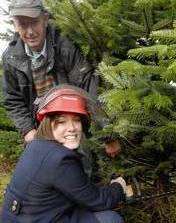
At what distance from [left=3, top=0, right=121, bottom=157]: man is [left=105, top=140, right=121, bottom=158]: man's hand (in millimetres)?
422

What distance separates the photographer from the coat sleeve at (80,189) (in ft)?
10.7

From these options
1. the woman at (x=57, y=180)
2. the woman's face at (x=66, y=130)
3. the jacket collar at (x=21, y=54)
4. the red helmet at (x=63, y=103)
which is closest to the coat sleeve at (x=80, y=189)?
the woman at (x=57, y=180)

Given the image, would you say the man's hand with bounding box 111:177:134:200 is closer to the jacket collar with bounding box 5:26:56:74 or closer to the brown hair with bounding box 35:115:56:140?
the brown hair with bounding box 35:115:56:140

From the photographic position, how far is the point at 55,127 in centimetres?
347

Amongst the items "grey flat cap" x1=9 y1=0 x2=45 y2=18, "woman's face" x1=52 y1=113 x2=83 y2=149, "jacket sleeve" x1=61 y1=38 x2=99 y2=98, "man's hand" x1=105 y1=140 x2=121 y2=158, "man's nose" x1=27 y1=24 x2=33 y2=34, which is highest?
"grey flat cap" x1=9 y1=0 x2=45 y2=18

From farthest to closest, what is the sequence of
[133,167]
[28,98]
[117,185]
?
1. [28,98]
2. [133,167]
3. [117,185]

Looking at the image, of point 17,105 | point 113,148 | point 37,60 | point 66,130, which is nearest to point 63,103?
point 66,130

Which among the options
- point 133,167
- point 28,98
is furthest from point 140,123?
point 28,98

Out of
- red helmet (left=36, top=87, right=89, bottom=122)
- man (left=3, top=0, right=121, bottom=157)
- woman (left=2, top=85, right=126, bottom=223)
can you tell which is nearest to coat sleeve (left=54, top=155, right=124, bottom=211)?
woman (left=2, top=85, right=126, bottom=223)

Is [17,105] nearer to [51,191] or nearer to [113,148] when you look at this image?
[113,148]

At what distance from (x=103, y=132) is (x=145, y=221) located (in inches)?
35.3

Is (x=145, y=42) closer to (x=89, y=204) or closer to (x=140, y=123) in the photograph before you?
(x=140, y=123)

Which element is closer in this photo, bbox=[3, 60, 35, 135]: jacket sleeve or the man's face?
the man's face

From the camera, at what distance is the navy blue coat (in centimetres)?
328
